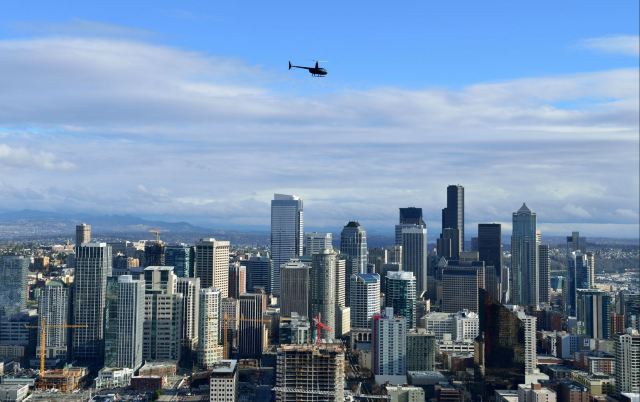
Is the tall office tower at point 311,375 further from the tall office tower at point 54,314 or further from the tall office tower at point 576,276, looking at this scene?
the tall office tower at point 576,276

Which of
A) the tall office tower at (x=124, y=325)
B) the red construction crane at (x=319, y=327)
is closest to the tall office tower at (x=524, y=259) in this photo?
the red construction crane at (x=319, y=327)

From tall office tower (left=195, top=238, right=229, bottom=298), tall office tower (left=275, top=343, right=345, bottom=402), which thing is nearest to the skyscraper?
tall office tower (left=195, top=238, right=229, bottom=298)

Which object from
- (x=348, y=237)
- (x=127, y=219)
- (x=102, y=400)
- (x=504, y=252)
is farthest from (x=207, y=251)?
(x=504, y=252)

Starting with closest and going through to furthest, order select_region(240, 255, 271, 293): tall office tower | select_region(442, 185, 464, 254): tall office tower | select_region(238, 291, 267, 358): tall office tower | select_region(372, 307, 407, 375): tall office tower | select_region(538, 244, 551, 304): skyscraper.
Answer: select_region(372, 307, 407, 375): tall office tower < select_region(238, 291, 267, 358): tall office tower < select_region(240, 255, 271, 293): tall office tower < select_region(538, 244, 551, 304): skyscraper < select_region(442, 185, 464, 254): tall office tower

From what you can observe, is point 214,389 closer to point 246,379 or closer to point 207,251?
point 246,379

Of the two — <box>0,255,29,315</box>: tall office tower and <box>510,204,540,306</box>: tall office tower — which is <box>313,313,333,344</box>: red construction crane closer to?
<box>0,255,29,315</box>: tall office tower
